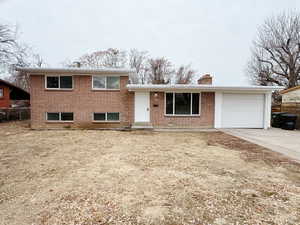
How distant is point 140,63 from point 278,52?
1675cm

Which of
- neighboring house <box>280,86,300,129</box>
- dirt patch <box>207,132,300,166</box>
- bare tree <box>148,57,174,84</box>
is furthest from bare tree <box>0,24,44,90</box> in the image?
neighboring house <box>280,86,300,129</box>

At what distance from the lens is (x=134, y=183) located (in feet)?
11.0

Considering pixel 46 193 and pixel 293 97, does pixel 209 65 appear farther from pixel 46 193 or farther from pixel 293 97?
pixel 46 193

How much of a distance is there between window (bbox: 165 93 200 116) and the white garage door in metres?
1.90

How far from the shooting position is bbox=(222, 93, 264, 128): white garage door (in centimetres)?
1058

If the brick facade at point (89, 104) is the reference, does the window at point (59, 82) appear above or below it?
above

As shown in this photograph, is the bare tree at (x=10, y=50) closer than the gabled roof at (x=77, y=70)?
No

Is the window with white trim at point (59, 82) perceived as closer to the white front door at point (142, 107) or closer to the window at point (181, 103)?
the white front door at point (142, 107)

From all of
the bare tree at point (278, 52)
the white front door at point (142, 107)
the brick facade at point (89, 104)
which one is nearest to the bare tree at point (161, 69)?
the bare tree at point (278, 52)

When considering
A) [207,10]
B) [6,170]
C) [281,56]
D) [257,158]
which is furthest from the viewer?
[281,56]

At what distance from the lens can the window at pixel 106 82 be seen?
10070 millimetres

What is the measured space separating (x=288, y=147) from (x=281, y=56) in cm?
1715

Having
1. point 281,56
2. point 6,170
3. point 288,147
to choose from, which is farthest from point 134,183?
point 281,56

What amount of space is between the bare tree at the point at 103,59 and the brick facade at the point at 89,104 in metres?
14.5
